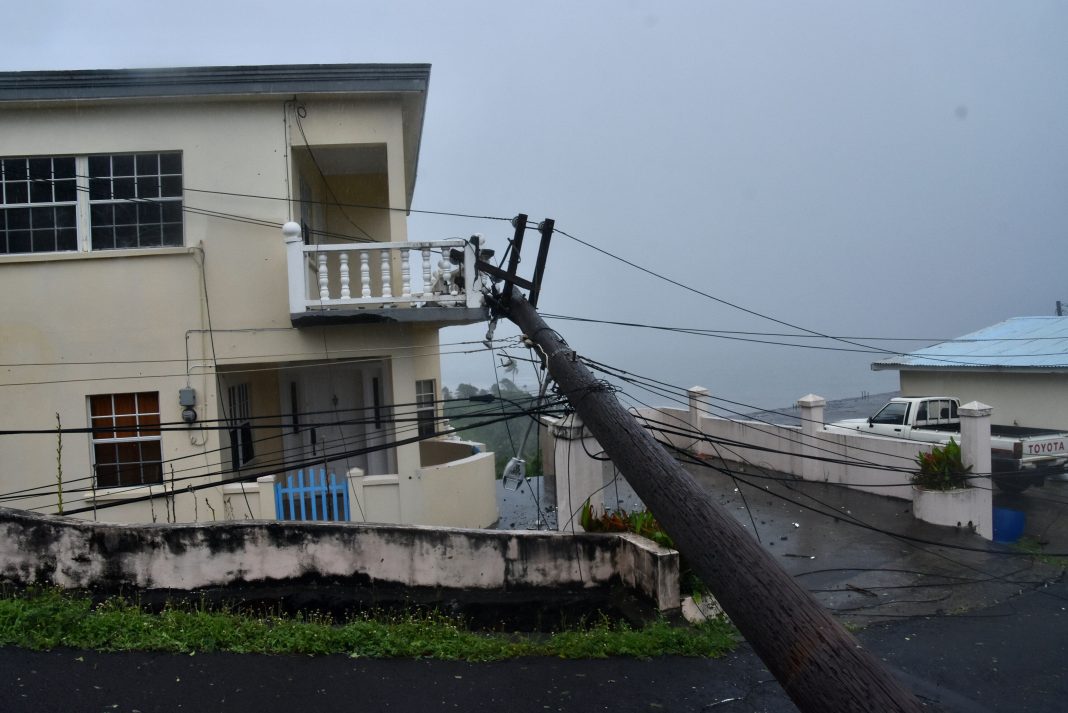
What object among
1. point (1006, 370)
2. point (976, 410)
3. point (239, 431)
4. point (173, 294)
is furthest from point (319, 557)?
point (1006, 370)

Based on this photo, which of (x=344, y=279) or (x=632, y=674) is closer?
(x=632, y=674)

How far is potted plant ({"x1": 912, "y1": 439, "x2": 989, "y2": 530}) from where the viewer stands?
12.1 meters

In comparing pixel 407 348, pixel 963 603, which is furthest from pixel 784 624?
pixel 407 348

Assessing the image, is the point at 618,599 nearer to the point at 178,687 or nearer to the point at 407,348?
the point at 178,687

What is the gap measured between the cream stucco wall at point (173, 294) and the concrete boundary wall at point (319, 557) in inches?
140

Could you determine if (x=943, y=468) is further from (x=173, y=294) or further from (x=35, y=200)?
(x=35, y=200)

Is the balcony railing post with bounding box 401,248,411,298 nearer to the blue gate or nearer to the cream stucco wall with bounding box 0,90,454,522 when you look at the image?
the cream stucco wall with bounding box 0,90,454,522

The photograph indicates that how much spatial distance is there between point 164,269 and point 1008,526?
1328 centimetres

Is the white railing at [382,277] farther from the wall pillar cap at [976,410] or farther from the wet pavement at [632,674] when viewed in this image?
the wall pillar cap at [976,410]

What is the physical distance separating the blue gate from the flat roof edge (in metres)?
5.52

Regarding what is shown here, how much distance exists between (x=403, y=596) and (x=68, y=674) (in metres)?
3.14

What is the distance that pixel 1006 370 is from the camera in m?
17.2

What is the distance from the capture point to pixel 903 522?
12.6 metres

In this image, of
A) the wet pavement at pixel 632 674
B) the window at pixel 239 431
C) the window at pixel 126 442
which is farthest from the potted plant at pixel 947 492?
the window at pixel 126 442
